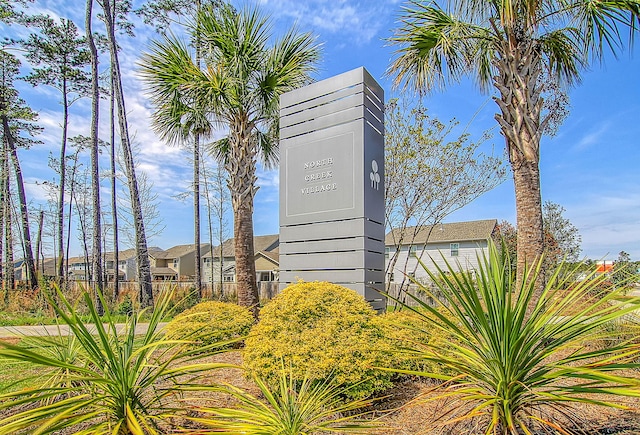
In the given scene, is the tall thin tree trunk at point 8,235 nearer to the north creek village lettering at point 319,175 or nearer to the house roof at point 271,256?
the house roof at point 271,256

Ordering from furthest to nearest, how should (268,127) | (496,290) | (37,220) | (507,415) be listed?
(37,220), (268,127), (496,290), (507,415)

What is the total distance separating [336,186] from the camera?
20.7 feet

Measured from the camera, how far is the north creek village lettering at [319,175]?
6.42 m

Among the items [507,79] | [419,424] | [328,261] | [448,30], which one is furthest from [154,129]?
[419,424]

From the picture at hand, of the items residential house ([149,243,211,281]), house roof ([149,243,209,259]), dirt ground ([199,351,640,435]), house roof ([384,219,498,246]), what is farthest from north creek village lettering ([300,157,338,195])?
house roof ([149,243,209,259])

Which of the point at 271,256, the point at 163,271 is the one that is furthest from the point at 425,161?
the point at 163,271

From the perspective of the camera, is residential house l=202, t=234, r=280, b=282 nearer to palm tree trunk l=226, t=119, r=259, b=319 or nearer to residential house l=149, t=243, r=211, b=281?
residential house l=149, t=243, r=211, b=281

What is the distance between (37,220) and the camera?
19812 mm

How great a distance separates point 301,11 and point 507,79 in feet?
14.4

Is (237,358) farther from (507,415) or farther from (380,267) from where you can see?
(507,415)

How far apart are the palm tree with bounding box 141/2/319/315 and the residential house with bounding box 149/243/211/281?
3070 centimetres

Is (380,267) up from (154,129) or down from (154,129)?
down

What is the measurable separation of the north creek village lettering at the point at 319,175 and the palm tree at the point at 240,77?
266 centimetres

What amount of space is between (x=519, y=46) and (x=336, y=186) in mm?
3789
